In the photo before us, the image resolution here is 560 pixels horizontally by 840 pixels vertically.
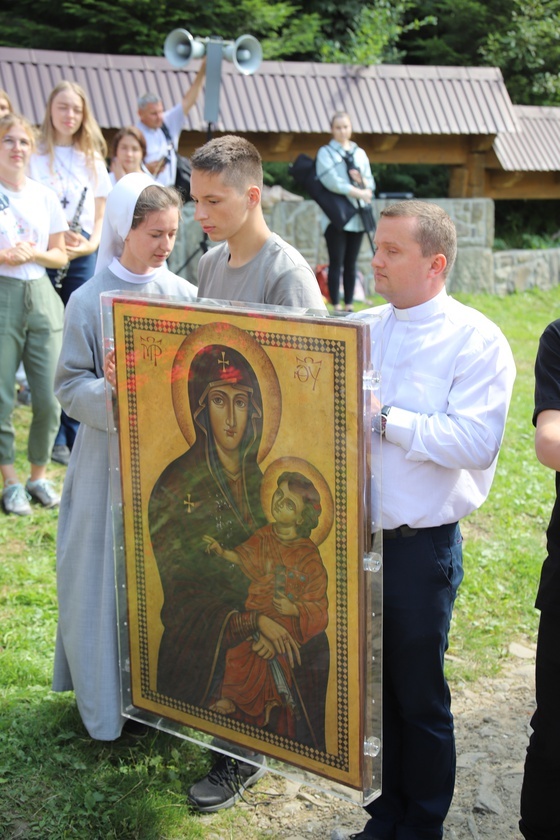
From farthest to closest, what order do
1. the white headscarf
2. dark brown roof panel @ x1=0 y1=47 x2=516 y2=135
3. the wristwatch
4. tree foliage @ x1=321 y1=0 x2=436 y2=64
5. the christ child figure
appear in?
1. tree foliage @ x1=321 y1=0 x2=436 y2=64
2. dark brown roof panel @ x1=0 y1=47 x2=516 y2=135
3. the white headscarf
4. the christ child figure
5. the wristwatch

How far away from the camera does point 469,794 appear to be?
331 centimetres

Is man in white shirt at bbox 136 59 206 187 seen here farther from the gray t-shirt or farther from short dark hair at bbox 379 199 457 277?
short dark hair at bbox 379 199 457 277

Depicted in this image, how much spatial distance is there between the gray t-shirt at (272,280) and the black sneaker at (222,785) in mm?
1476

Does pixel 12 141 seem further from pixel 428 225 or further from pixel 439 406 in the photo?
pixel 439 406

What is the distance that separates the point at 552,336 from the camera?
2.45 metres

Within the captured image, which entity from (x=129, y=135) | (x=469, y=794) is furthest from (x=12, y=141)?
(x=469, y=794)

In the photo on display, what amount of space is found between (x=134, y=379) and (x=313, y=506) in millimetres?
656

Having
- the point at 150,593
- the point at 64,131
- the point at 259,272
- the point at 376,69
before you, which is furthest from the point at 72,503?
the point at 376,69

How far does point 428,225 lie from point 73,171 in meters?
4.11

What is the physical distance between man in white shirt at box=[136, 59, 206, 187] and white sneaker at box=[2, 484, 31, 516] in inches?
111

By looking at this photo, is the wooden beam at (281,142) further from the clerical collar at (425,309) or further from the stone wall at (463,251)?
the clerical collar at (425,309)

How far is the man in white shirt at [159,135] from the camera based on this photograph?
7332 mm

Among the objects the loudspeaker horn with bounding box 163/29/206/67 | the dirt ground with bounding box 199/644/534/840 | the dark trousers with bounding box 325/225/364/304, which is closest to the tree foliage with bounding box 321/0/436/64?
the dark trousers with bounding box 325/225/364/304

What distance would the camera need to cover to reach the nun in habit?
10.2 feet
